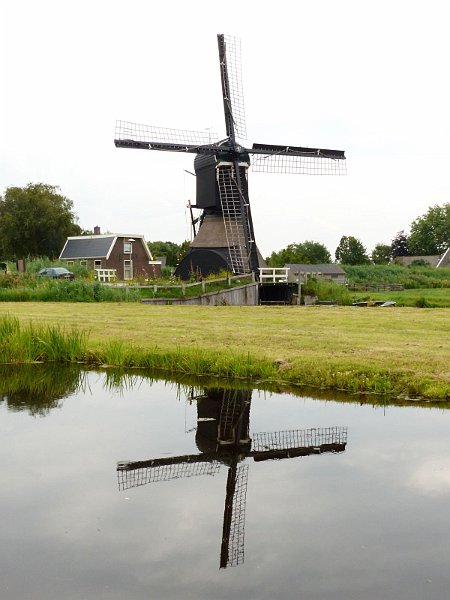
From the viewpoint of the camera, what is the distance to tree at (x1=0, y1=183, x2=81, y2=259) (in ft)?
201

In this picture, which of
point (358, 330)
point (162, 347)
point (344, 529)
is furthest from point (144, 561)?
point (358, 330)

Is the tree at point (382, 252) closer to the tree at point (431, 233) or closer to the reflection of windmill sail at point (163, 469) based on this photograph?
the tree at point (431, 233)

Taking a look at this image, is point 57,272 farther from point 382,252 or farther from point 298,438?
point 382,252

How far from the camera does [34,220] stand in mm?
61062

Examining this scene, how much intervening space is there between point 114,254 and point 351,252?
190 feet

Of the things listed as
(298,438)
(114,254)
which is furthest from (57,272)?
(298,438)

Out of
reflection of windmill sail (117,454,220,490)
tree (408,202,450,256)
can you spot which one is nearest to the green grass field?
reflection of windmill sail (117,454,220,490)

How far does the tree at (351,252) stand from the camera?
325 feet

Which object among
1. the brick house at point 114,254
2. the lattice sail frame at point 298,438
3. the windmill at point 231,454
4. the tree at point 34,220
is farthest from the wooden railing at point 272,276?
the tree at point 34,220

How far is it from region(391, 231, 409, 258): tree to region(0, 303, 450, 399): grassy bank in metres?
106

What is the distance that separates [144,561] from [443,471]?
332 centimetres

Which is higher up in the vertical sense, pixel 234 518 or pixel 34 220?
pixel 34 220

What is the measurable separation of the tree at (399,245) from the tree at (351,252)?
1928 centimetres

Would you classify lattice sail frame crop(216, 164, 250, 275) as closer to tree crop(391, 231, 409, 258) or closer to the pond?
the pond
